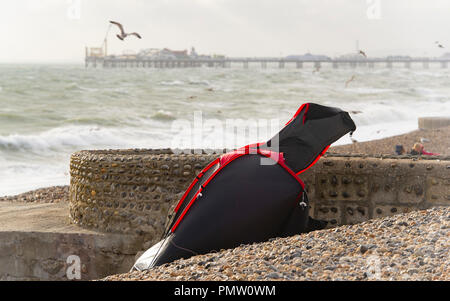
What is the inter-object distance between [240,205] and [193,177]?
1170 millimetres

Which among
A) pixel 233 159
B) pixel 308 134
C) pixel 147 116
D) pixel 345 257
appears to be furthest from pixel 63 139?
pixel 345 257

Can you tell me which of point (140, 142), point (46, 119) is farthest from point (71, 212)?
point (46, 119)

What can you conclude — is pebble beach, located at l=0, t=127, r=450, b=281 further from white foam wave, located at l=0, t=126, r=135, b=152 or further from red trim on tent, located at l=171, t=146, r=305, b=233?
white foam wave, located at l=0, t=126, r=135, b=152

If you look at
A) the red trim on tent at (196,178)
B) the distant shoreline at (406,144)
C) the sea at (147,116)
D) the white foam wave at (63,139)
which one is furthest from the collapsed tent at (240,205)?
the white foam wave at (63,139)

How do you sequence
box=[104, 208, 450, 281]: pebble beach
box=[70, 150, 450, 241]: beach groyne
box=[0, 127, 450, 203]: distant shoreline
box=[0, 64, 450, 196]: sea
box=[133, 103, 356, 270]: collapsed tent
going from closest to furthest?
1. box=[104, 208, 450, 281]: pebble beach
2. box=[133, 103, 356, 270]: collapsed tent
3. box=[70, 150, 450, 241]: beach groyne
4. box=[0, 127, 450, 203]: distant shoreline
5. box=[0, 64, 450, 196]: sea

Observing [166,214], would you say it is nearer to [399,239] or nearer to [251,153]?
[251,153]

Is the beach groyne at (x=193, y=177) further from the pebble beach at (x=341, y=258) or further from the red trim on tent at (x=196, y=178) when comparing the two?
the pebble beach at (x=341, y=258)

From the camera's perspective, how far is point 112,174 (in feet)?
22.1

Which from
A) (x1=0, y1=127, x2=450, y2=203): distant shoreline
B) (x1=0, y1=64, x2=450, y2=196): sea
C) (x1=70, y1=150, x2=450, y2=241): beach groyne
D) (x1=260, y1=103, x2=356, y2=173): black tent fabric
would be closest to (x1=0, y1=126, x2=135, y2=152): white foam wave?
(x1=0, y1=64, x2=450, y2=196): sea

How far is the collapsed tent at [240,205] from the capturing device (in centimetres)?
538

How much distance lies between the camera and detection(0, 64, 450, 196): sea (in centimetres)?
1966

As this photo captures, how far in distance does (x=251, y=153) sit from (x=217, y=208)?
0.64 meters

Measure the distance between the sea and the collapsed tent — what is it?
9213mm
